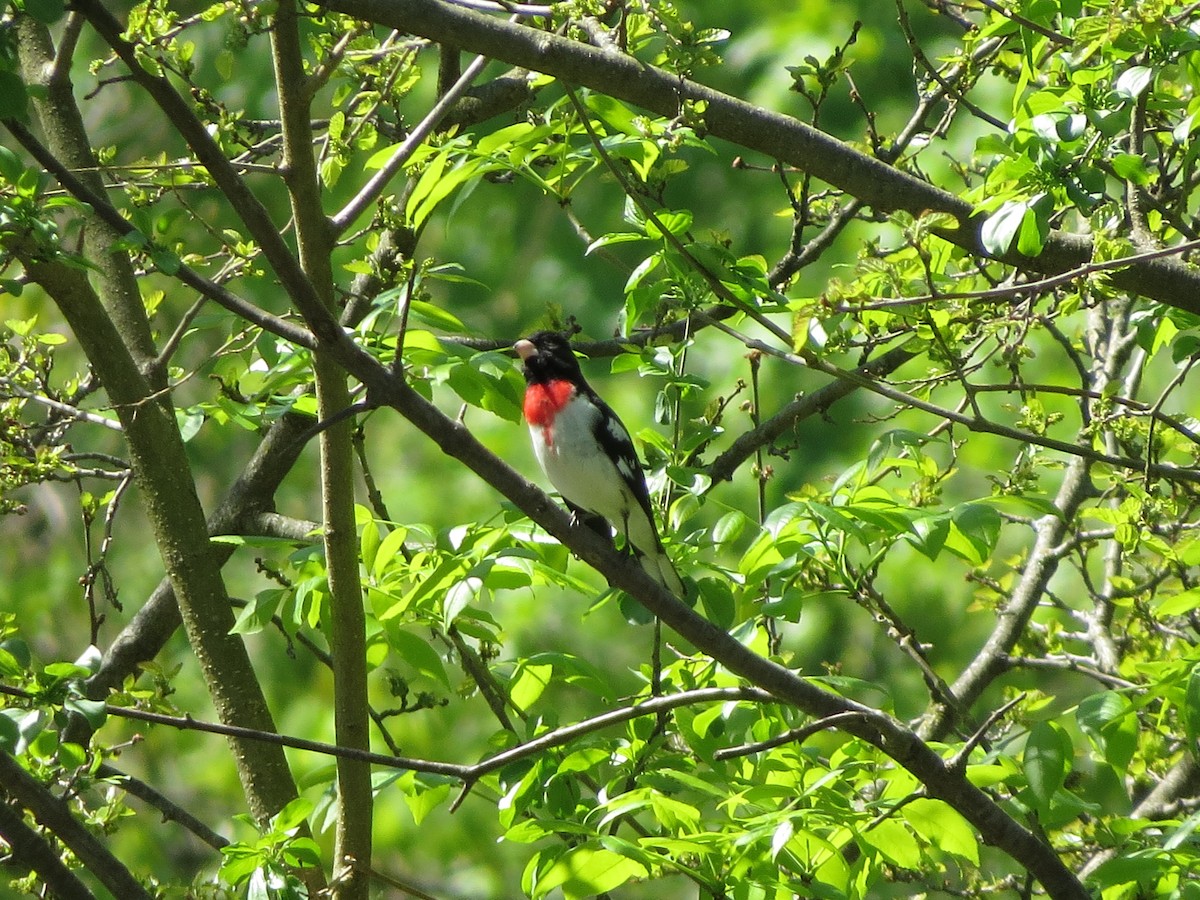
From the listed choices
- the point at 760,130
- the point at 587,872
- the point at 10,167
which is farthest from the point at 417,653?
the point at 760,130

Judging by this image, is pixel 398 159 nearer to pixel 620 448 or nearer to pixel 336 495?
pixel 336 495

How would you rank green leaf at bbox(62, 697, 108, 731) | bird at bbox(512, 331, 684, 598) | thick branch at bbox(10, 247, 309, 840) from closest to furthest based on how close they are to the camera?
green leaf at bbox(62, 697, 108, 731) < thick branch at bbox(10, 247, 309, 840) < bird at bbox(512, 331, 684, 598)

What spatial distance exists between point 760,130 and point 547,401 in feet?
5.58

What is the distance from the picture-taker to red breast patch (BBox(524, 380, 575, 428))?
426 cm

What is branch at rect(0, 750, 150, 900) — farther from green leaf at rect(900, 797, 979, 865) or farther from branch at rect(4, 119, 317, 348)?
green leaf at rect(900, 797, 979, 865)

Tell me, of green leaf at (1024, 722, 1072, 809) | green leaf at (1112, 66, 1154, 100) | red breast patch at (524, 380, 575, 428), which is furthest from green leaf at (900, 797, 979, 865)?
red breast patch at (524, 380, 575, 428)

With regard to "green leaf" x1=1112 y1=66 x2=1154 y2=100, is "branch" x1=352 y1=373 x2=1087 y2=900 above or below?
below

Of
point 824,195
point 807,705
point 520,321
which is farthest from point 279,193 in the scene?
point 807,705

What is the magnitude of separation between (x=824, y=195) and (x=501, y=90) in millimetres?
1016

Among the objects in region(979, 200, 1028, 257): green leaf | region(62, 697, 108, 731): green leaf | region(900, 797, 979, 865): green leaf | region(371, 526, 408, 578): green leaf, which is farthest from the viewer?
region(371, 526, 408, 578): green leaf

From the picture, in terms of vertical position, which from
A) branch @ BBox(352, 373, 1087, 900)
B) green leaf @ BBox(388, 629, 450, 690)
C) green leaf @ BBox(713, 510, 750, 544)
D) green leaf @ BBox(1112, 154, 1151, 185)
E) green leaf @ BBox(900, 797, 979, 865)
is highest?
green leaf @ BBox(1112, 154, 1151, 185)

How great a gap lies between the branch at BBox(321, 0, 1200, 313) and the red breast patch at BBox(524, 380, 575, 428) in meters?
1.60

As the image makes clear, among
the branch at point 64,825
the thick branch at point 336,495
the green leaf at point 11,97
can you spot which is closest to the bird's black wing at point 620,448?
the thick branch at point 336,495

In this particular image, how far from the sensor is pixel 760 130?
2.74 m
